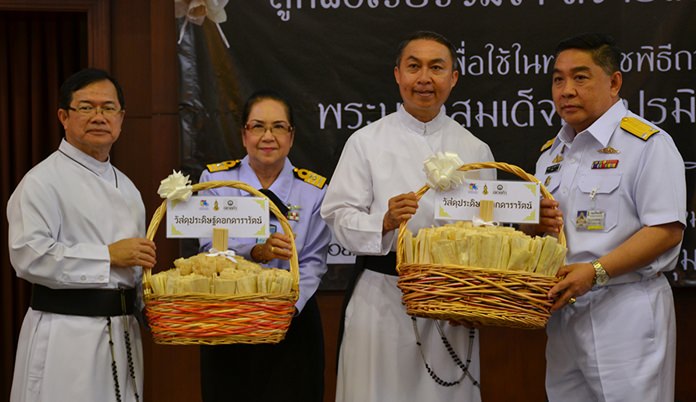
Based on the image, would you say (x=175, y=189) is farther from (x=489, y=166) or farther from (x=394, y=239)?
(x=489, y=166)

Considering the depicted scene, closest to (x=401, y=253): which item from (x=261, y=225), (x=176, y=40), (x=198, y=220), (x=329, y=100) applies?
(x=261, y=225)

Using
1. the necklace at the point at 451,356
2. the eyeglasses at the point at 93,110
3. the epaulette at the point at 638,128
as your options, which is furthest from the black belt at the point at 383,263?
the eyeglasses at the point at 93,110

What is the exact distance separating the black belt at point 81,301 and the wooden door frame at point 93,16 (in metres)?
1.80

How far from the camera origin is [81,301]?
2688 millimetres

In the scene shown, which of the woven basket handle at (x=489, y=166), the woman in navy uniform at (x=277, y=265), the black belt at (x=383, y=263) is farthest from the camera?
the woman in navy uniform at (x=277, y=265)

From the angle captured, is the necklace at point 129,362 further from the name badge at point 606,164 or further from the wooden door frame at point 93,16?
the wooden door frame at point 93,16

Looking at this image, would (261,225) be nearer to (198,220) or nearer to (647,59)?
(198,220)

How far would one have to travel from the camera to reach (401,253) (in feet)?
8.50

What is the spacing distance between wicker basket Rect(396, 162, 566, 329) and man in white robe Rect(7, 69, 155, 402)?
903mm

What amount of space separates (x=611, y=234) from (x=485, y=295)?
0.58m

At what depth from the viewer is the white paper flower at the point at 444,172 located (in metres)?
2.58

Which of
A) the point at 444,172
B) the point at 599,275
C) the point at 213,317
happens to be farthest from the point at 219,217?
the point at 599,275

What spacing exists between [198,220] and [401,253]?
0.65 m

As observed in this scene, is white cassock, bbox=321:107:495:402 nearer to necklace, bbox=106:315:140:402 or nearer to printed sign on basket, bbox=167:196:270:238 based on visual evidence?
printed sign on basket, bbox=167:196:270:238
